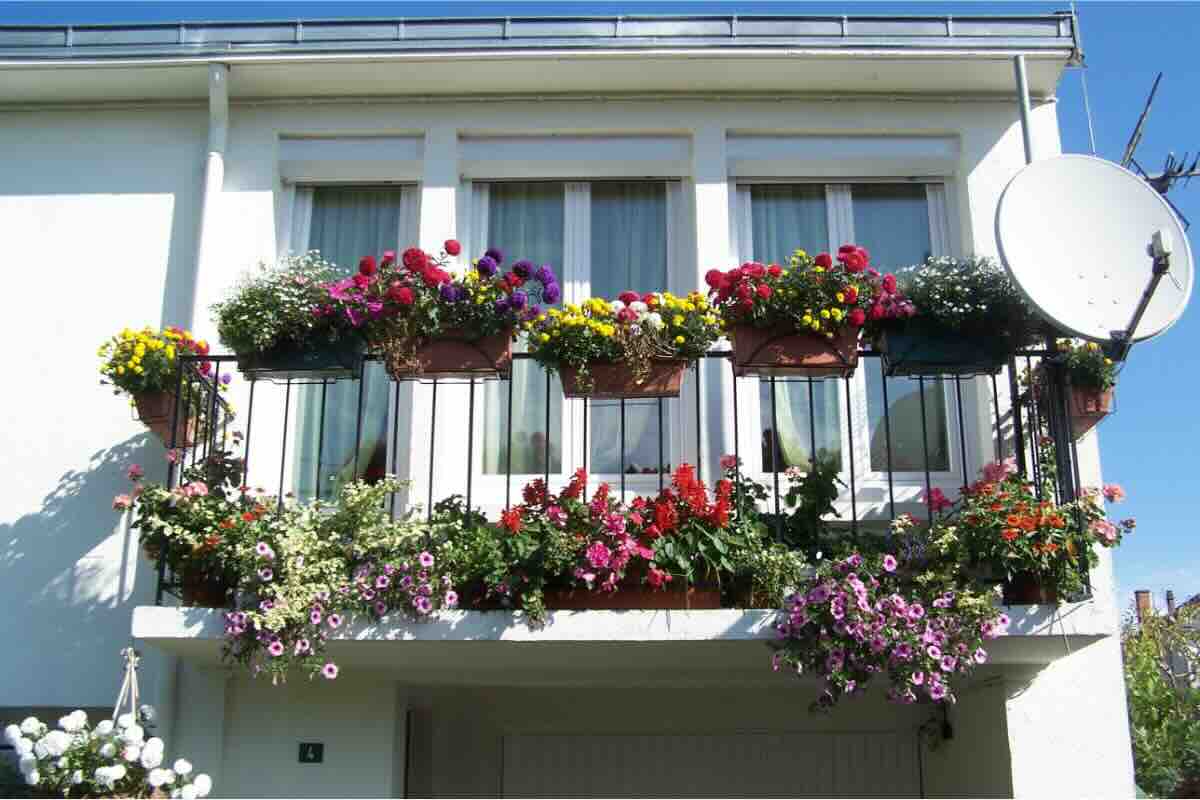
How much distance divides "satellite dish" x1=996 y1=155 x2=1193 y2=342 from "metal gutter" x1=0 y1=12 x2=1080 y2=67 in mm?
1694

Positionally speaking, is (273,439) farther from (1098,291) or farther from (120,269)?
(1098,291)

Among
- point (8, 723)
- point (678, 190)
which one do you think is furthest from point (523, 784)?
point (678, 190)

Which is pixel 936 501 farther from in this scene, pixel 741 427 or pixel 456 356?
pixel 456 356

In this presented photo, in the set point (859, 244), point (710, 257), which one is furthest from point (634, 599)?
point (859, 244)

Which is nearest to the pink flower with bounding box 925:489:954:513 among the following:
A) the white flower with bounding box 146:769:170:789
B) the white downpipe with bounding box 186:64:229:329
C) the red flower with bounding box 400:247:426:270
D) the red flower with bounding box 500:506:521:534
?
the red flower with bounding box 500:506:521:534

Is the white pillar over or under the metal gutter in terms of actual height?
under

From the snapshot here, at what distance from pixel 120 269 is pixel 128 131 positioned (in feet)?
3.22

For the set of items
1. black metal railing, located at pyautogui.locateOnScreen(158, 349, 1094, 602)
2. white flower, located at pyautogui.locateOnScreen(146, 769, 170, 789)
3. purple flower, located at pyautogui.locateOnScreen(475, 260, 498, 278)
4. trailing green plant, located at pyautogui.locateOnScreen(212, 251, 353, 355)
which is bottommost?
white flower, located at pyautogui.locateOnScreen(146, 769, 170, 789)

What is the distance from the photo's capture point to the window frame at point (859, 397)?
25.8ft

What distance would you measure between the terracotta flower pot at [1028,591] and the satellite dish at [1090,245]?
1235mm

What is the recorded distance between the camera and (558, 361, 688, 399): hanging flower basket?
6.66 m

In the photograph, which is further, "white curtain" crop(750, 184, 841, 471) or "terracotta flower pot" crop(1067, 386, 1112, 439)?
"white curtain" crop(750, 184, 841, 471)

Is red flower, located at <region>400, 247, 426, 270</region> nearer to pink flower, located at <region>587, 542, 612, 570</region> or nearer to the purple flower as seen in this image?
the purple flower

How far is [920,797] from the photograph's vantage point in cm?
800
